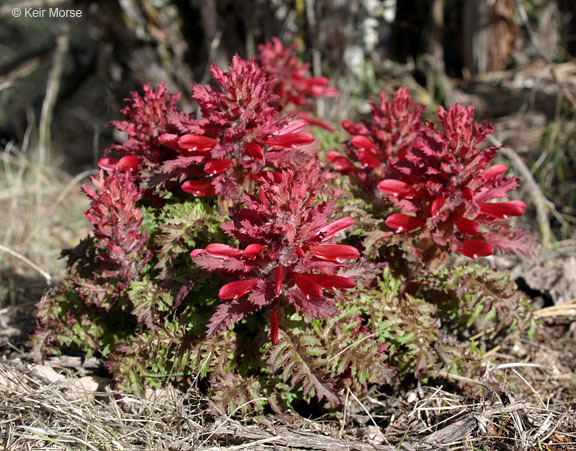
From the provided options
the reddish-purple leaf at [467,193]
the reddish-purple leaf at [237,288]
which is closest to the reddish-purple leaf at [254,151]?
the reddish-purple leaf at [237,288]

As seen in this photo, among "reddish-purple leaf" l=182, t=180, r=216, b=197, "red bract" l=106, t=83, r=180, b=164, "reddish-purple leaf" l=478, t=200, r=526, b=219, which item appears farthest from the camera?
"red bract" l=106, t=83, r=180, b=164

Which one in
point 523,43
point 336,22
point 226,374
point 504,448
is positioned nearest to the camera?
point 504,448

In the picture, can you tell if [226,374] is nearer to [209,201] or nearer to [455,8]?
[209,201]

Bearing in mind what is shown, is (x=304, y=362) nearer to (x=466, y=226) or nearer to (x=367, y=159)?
(x=466, y=226)

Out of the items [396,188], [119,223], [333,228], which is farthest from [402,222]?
[119,223]

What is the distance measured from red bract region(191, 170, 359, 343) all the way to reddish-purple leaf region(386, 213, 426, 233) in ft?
0.94

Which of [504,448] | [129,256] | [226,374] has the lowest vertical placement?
[504,448]

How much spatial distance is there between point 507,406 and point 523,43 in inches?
188

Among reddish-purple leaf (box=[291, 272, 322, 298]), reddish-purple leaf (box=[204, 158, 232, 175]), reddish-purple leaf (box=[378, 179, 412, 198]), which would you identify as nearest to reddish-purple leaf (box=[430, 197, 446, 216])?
reddish-purple leaf (box=[378, 179, 412, 198])

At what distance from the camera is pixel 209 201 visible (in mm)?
2322

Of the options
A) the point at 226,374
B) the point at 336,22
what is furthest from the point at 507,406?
the point at 336,22

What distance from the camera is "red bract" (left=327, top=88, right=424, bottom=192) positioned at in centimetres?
231

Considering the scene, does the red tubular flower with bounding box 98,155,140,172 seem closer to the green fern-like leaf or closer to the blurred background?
the green fern-like leaf

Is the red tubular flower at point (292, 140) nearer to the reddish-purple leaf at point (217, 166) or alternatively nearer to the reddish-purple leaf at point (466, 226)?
the reddish-purple leaf at point (217, 166)
